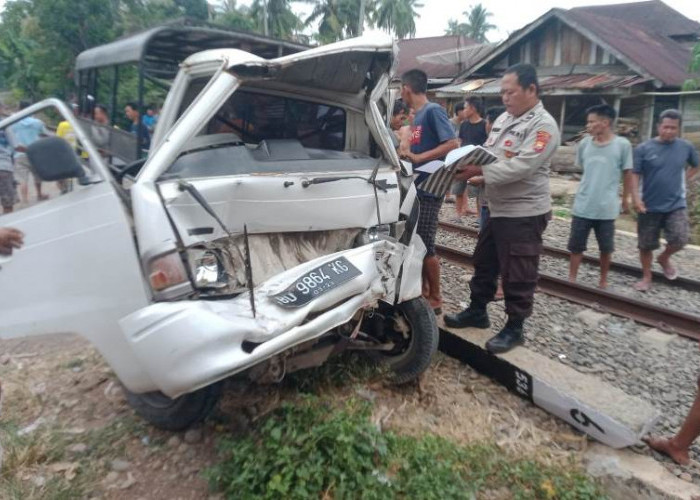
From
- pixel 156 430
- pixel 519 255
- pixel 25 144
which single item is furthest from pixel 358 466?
pixel 25 144

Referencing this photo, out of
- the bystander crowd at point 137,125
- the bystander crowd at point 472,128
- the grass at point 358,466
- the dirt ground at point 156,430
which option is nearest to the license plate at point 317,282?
the grass at point 358,466

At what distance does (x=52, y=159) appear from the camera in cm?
275

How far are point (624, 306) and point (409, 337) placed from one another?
2.83m

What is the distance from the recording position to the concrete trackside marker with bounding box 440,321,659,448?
10.1 feet

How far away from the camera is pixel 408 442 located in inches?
116

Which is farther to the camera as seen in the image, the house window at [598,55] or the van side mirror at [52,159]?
the house window at [598,55]

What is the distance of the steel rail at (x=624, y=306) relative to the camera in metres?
4.93

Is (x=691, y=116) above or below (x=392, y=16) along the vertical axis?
below

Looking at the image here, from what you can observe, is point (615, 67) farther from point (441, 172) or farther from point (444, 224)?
point (441, 172)

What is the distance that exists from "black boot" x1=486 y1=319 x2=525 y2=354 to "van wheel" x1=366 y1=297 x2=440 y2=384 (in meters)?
0.53

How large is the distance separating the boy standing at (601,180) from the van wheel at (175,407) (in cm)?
428

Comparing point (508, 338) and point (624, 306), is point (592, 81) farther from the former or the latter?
point (508, 338)

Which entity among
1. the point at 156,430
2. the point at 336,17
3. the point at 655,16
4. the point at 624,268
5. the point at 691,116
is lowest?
the point at 624,268

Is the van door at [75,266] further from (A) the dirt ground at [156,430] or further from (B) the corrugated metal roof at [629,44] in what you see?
(B) the corrugated metal roof at [629,44]
